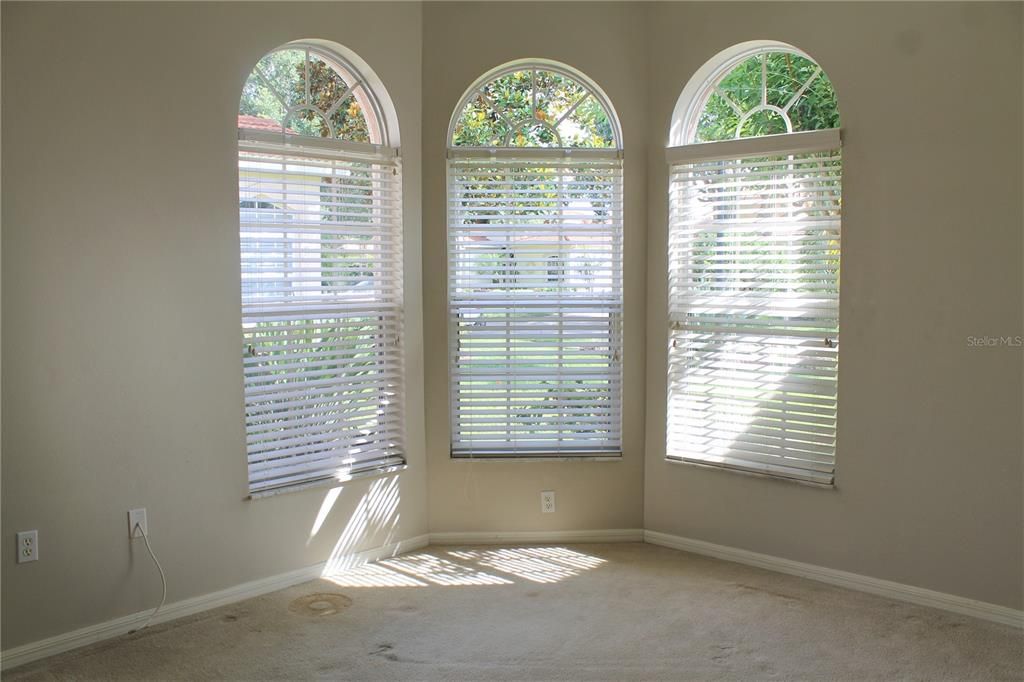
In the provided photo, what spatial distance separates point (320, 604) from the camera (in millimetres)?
3602

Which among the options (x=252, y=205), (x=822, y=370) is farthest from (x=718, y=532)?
(x=252, y=205)

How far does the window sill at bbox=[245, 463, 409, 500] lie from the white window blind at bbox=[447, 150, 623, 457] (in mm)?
340

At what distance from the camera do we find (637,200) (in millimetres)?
4238

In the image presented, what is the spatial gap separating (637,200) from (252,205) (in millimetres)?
1778

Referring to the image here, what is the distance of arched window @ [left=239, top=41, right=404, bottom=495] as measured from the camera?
12.1 ft

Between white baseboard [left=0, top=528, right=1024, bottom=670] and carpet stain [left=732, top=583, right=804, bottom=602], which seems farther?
carpet stain [left=732, top=583, right=804, bottom=602]
